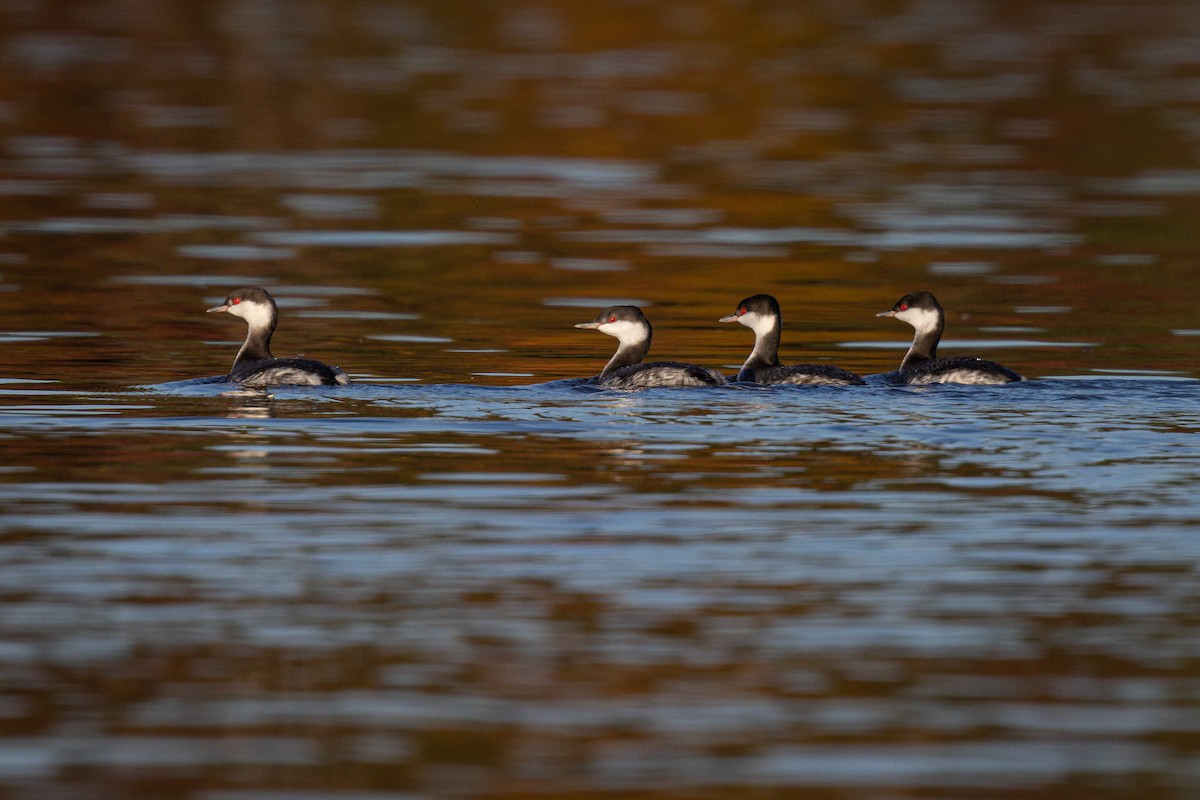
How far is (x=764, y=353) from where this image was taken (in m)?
17.6

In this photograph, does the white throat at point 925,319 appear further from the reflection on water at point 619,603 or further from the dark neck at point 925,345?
the reflection on water at point 619,603

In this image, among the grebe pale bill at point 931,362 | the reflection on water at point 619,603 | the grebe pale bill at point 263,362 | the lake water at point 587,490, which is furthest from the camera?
the grebe pale bill at point 931,362

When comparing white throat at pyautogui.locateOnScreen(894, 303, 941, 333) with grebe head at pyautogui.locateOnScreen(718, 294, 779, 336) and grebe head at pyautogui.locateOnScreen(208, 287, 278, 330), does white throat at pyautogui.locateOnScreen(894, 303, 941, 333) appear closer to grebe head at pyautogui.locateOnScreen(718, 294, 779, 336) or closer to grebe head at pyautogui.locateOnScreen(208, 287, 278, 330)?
grebe head at pyautogui.locateOnScreen(718, 294, 779, 336)

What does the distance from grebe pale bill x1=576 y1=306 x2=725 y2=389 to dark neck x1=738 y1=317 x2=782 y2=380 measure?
54 centimetres

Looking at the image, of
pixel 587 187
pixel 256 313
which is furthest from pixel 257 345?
pixel 587 187

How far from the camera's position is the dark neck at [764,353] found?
17.3m

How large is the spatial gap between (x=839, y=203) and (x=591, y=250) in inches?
200

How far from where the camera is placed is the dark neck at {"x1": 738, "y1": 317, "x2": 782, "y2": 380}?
56.9 feet

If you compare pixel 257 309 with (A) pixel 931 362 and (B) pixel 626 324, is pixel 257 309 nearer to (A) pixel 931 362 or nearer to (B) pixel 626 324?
(B) pixel 626 324

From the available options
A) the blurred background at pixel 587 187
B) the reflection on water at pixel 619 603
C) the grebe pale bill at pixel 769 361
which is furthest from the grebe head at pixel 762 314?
the reflection on water at pixel 619 603

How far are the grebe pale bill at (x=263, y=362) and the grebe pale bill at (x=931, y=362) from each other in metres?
3.99

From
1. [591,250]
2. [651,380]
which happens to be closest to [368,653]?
[651,380]

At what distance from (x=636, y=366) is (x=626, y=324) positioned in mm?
1447

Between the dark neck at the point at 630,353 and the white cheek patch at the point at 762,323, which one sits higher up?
the white cheek patch at the point at 762,323
